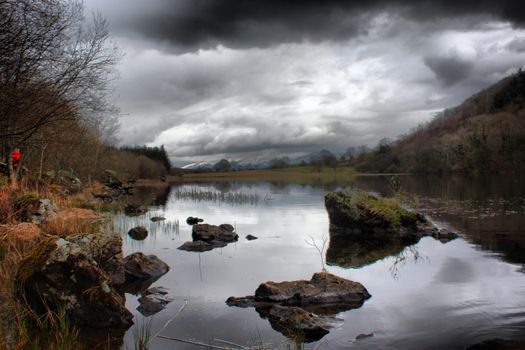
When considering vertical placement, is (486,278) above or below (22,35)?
below

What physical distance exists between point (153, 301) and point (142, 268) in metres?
2.99

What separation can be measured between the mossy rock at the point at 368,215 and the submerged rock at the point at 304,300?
11.5m

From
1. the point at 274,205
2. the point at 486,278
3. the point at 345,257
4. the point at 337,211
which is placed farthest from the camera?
the point at 274,205

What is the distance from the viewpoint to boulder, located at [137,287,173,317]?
10.3 m

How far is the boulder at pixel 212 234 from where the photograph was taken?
20.2 meters

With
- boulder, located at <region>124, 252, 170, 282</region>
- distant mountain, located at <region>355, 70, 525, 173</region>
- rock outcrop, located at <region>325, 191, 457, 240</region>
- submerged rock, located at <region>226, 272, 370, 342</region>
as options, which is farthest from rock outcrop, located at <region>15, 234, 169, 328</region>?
distant mountain, located at <region>355, 70, 525, 173</region>

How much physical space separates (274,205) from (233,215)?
757cm

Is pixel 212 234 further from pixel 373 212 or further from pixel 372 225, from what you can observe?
pixel 373 212

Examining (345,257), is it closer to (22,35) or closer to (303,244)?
(303,244)

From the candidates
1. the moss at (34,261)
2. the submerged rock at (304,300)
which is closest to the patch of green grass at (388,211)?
the submerged rock at (304,300)

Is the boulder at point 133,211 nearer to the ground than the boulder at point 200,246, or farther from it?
farther from it

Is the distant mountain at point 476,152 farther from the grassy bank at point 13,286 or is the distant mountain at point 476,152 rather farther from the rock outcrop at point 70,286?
the rock outcrop at point 70,286

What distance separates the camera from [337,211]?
23406mm

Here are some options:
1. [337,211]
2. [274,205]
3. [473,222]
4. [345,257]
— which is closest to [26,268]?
[345,257]
